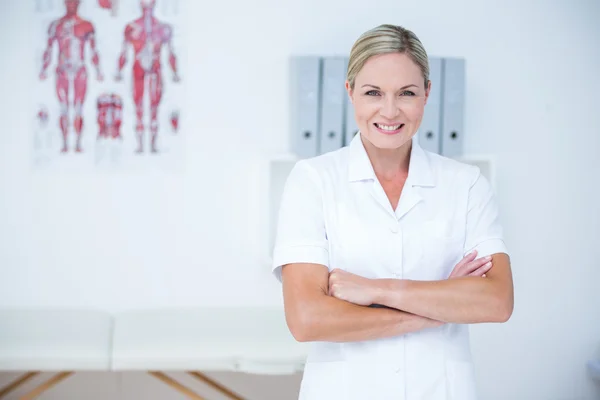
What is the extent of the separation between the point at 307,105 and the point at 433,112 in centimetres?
52

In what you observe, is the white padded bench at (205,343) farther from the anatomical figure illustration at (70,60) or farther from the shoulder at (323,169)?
the shoulder at (323,169)

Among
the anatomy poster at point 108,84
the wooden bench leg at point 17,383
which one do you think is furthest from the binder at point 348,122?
the wooden bench leg at point 17,383

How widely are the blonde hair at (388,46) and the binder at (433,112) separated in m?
1.40

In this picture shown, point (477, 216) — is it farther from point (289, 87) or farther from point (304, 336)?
point (289, 87)

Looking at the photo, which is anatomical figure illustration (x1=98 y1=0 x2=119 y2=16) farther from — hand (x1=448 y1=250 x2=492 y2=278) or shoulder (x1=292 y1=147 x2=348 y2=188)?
hand (x1=448 y1=250 x2=492 y2=278)

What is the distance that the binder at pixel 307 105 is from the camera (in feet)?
9.02

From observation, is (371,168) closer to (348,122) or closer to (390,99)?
(390,99)

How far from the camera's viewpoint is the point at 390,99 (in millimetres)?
1349

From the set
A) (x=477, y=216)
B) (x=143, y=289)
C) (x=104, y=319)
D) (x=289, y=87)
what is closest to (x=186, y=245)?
(x=143, y=289)

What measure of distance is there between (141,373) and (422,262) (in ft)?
6.55

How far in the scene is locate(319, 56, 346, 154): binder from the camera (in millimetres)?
2744

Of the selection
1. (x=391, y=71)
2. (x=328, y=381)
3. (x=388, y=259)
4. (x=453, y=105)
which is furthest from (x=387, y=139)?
(x=453, y=105)

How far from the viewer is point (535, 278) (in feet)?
10.3

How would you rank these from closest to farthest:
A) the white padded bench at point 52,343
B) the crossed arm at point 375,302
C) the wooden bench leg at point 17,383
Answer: the crossed arm at point 375,302
the white padded bench at point 52,343
the wooden bench leg at point 17,383
